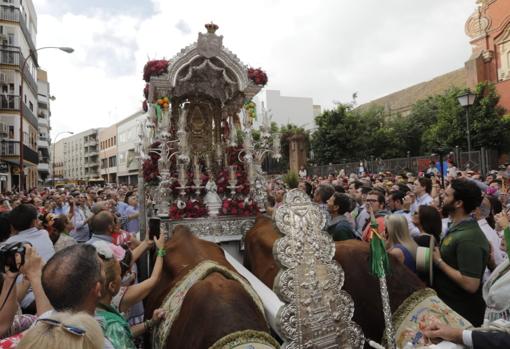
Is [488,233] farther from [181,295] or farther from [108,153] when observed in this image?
[108,153]

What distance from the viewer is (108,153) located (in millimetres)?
72188

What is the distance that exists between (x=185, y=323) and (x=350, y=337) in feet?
3.85

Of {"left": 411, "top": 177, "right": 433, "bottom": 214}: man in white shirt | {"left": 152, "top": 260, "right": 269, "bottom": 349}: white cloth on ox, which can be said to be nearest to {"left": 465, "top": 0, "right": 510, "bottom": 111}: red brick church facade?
{"left": 411, "top": 177, "right": 433, "bottom": 214}: man in white shirt

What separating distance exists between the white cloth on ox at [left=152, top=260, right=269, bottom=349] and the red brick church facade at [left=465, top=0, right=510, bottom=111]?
88.3 ft

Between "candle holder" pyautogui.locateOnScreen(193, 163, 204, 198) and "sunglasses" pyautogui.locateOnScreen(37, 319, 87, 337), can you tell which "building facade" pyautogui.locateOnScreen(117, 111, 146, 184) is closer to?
"candle holder" pyautogui.locateOnScreen(193, 163, 204, 198)

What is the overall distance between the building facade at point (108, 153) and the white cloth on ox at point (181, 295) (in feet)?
224

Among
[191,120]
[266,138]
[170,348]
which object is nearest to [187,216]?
[266,138]

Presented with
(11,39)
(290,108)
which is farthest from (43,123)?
(290,108)

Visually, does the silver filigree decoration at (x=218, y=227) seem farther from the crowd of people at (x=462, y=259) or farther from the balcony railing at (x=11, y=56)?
the balcony railing at (x=11, y=56)

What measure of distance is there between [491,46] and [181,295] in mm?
29496

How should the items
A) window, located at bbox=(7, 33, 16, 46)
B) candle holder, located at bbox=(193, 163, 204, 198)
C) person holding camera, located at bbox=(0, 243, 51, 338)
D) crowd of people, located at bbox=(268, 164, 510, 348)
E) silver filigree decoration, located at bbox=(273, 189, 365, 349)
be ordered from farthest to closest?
window, located at bbox=(7, 33, 16, 46) < candle holder, located at bbox=(193, 163, 204, 198) < silver filigree decoration, located at bbox=(273, 189, 365, 349) < person holding camera, located at bbox=(0, 243, 51, 338) < crowd of people, located at bbox=(268, 164, 510, 348)

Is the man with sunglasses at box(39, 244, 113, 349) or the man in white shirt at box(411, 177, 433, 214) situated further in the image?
the man in white shirt at box(411, 177, 433, 214)

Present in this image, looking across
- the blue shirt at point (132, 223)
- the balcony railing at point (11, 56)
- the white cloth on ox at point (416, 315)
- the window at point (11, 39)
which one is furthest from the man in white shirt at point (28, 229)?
the window at point (11, 39)

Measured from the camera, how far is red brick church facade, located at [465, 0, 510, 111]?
965 inches
